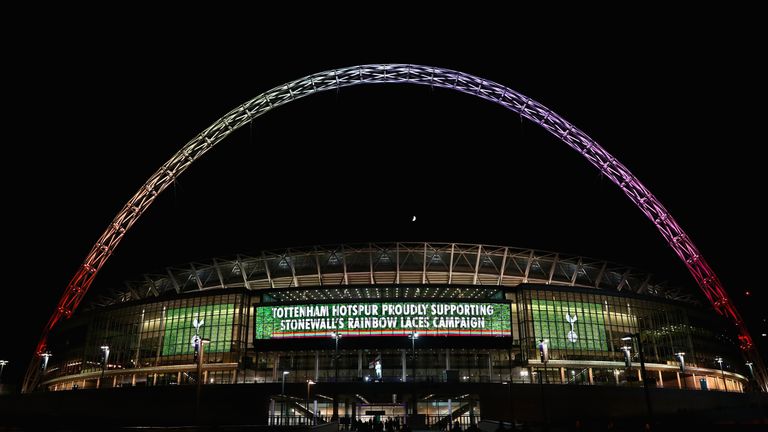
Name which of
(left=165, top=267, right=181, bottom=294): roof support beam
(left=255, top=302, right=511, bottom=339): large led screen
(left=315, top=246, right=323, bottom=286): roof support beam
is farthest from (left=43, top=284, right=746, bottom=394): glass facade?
(left=315, top=246, right=323, bottom=286): roof support beam

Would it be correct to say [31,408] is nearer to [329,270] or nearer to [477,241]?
[329,270]

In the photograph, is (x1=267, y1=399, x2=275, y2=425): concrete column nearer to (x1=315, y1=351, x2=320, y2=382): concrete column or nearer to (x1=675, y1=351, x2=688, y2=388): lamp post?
(x1=315, y1=351, x2=320, y2=382): concrete column

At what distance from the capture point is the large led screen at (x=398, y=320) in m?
63.8

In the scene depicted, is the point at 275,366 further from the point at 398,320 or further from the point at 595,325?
the point at 595,325

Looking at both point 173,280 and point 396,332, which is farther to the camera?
point 173,280

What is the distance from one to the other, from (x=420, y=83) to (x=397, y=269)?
31.4 metres

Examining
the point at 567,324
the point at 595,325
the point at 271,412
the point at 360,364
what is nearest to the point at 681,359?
the point at 595,325

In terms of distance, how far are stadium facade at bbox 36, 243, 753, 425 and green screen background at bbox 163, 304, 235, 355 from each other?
0.55 ft

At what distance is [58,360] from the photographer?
7806cm

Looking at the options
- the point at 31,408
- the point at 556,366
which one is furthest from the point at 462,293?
the point at 31,408

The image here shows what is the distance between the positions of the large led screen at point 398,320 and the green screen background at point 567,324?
4612 millimetres

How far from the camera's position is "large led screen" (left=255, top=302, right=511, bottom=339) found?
63.8 m

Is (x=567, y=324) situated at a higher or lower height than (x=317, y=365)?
higher

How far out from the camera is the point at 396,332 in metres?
63.8
